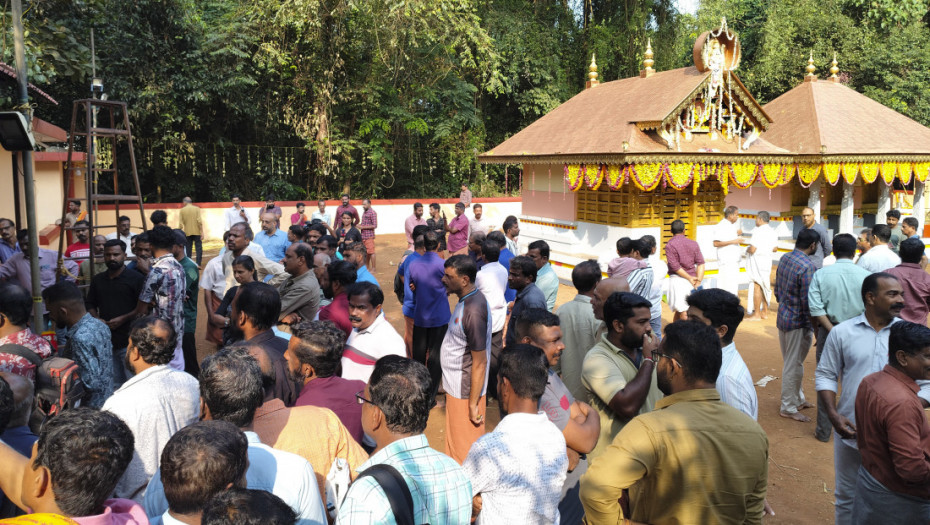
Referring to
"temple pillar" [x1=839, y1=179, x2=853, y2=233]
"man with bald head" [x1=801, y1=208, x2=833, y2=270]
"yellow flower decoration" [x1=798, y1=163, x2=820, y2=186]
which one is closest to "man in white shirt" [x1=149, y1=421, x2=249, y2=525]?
"man with bald head" [x1=801, y1=208, x2=833, y2=270]

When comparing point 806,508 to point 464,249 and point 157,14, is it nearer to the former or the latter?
point 464,249

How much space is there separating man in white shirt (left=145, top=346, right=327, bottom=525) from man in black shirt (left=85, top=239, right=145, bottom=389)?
10.5ft

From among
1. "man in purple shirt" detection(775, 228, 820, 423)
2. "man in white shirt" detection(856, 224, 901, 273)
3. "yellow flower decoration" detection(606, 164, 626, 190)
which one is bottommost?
"man in purple shirt" detection(775, 228, 820, 423)

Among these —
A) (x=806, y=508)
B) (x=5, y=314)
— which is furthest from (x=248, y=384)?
(x=806, y=508)

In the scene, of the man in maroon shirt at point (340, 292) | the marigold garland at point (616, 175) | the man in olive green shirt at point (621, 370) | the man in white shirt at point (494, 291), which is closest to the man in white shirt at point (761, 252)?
the marigold garland at point (616, 175)

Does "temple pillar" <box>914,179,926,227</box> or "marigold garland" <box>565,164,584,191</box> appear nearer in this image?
"marigold garland" <box>565,164,584,191</box>

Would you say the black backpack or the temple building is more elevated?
the temple building

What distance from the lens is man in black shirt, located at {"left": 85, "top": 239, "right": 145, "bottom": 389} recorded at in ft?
18.1

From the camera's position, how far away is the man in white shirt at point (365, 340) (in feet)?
14.0

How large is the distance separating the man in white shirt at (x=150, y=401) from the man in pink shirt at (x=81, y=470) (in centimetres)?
80

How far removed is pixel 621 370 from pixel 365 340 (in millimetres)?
1718

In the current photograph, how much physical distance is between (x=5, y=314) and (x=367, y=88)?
19.8 m

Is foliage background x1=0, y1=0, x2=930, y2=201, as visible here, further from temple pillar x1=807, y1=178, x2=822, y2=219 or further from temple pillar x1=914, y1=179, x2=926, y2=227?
temple pillar x1=807, y1=178, x2=822, y2=219

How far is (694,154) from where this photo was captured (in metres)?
11.8
